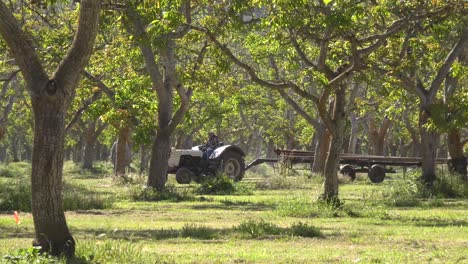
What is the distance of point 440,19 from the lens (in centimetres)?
1712

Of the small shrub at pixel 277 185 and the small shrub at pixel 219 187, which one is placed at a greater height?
the small shrub at pixel 277 185

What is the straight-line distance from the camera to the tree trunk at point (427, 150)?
23.8 m

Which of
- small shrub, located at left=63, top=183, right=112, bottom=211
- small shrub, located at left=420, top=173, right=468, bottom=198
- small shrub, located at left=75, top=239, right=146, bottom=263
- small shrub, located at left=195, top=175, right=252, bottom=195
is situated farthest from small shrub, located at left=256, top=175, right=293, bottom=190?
small shrub, located at left=75, top=239, right=146, bottom=263

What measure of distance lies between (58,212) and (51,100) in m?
1.30

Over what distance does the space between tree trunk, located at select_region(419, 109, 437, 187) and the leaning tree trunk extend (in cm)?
1601

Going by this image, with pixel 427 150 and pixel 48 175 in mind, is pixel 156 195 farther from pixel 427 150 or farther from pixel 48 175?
pixel 48 175

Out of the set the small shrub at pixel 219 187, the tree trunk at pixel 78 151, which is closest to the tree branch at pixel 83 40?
the small shrub at pixel 219 187

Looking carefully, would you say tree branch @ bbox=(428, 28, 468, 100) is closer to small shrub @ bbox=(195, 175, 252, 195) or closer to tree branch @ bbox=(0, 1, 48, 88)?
small shrub @ bbox=(195, 175, 252, 195)

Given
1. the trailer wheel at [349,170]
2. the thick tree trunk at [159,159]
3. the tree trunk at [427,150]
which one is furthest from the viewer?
the trailer wheel at [349,170]

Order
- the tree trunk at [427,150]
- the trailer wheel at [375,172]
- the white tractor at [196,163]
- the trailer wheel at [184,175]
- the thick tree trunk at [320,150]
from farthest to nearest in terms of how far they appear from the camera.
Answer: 1. the thick tree trunk at [320,150]
2. the trailer wheel at [375,172]
3. the white tractor at [196,163]
4. the trailer wheel at [184,175]
5. the tree trunk at [427,150]

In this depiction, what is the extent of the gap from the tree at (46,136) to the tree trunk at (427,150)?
52.4ft

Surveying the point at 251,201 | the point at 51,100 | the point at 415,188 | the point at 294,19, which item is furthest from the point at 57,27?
the point at 51,100

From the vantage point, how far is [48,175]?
9242 mm

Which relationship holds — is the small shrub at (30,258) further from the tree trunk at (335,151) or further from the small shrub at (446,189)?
the small shrub at (446,189)
